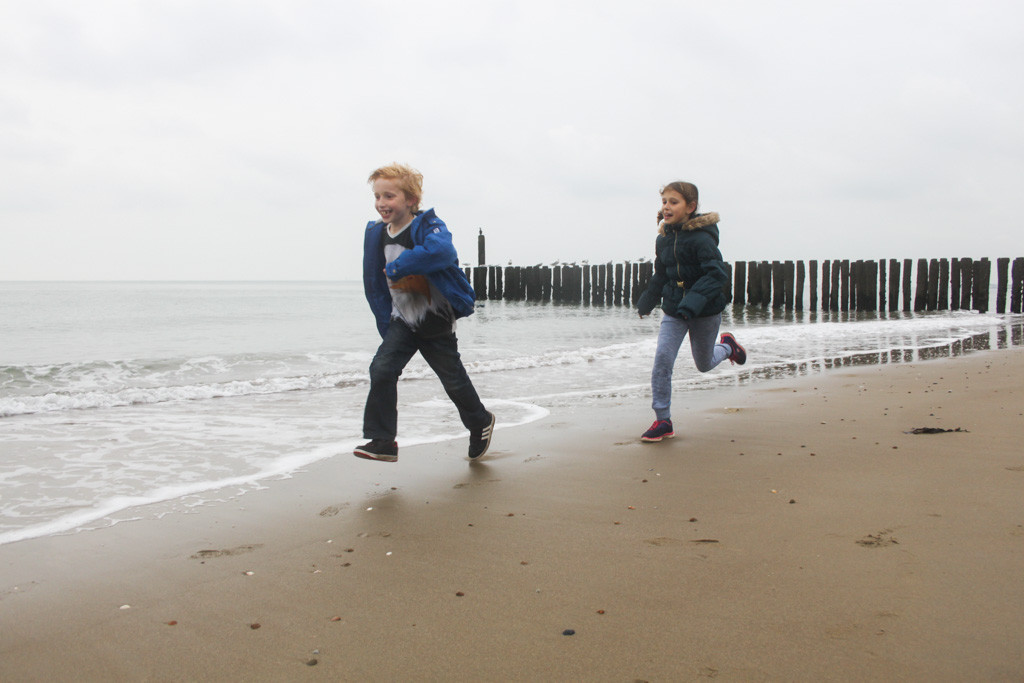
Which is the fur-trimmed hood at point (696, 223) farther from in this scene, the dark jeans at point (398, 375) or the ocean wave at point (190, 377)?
the ocean wave at point (190, 377)

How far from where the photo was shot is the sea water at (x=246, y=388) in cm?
391

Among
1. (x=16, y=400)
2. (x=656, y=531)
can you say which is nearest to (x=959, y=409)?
(x=656, y=531)

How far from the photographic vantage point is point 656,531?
279cm

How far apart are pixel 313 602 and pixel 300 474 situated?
1.81 m

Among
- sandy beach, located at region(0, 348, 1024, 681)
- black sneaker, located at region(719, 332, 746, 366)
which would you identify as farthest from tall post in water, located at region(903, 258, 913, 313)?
sandy beach, located at region(0, 348, 1024, 681)

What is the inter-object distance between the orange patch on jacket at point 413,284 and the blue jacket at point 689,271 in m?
1.50

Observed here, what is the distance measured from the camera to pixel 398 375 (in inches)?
152

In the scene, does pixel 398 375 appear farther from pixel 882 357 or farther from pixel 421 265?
pixel 882 357

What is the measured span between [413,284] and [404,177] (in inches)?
21.0

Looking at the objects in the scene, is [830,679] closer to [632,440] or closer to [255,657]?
[255,657]

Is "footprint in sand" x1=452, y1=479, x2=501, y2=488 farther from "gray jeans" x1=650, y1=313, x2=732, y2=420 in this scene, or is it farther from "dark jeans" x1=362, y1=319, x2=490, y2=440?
"gray jeans" x1=650, y1=313, x2=732, y2=420

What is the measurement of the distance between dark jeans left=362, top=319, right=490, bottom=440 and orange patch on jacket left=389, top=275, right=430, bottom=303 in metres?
0.19

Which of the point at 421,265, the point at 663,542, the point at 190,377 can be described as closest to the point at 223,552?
the point at 663,542

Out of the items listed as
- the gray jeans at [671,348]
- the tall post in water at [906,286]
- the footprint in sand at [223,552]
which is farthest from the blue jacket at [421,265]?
the tall post in water at [906,286]
